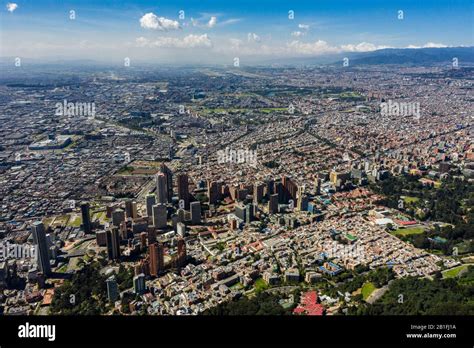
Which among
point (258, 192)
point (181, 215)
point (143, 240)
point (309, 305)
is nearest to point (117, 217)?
point (143, 240)

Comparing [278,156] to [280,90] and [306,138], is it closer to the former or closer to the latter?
[306,138]

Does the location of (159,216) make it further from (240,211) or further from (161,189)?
(240,211)

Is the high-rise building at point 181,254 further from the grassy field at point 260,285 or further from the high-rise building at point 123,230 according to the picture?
the high-rise building at point 123,230

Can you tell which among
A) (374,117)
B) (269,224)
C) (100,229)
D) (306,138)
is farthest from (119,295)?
(374,117)

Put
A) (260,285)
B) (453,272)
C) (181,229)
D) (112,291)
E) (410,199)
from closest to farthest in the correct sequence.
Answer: (112,291), (260,285), (453,272), (181,229), (410,199)

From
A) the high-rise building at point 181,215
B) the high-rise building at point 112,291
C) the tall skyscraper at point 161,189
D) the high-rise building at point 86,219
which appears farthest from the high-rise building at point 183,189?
the high-rise building at point 112,291

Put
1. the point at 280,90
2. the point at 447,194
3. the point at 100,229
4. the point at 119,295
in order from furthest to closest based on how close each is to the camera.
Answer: the point at 280,90 < the point at 447,194 < the point at 100,229 < the point at 119,295

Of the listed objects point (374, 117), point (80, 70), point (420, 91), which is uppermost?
point (80, 70)
